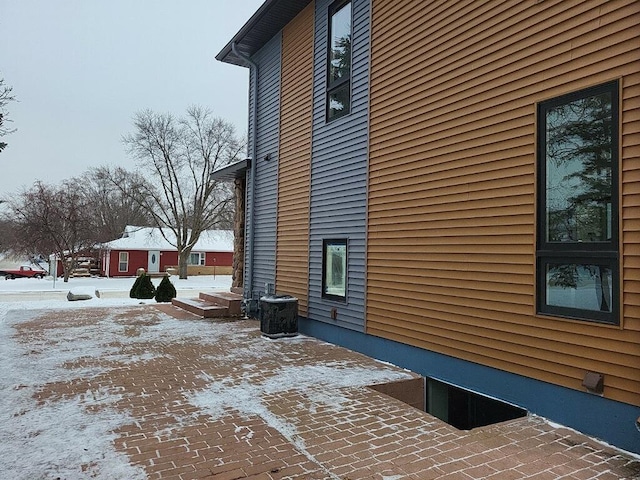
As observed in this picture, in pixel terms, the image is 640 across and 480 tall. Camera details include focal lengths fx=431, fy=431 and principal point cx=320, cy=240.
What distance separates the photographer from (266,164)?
30.3ft

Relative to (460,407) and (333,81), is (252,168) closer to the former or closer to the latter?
(333,81)

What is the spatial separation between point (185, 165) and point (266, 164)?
22.6m

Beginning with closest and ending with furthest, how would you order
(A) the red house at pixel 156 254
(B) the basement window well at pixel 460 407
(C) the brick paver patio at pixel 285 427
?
(C) the brick paver patio at pixel 285 427 → (B) the basement window well at pixel 460 407 → (A) the red house at pixel 156 254

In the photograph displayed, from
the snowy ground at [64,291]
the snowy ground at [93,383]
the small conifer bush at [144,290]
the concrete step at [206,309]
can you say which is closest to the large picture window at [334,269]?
the snowy ground at [93,383]

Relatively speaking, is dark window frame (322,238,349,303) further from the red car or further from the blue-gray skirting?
the red car

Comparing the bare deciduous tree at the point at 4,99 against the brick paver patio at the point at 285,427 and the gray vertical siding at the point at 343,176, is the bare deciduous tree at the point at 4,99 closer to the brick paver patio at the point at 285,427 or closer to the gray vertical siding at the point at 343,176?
the brick paver patio at the point at 285,427

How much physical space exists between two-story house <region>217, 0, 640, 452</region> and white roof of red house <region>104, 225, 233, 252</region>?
28241mm

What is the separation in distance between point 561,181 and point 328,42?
4.91 metres

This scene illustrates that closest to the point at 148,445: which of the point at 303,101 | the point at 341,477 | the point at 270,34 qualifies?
the point at 341,477

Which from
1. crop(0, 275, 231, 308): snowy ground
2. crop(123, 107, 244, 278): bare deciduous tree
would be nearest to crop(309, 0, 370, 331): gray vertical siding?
crop(0, 275, 231, 308): snowy ground

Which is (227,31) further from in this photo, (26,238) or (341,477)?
(341,477)

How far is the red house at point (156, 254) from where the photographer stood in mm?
32406

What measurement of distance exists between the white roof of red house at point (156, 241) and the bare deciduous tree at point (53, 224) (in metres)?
4.91

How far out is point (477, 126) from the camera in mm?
4387
